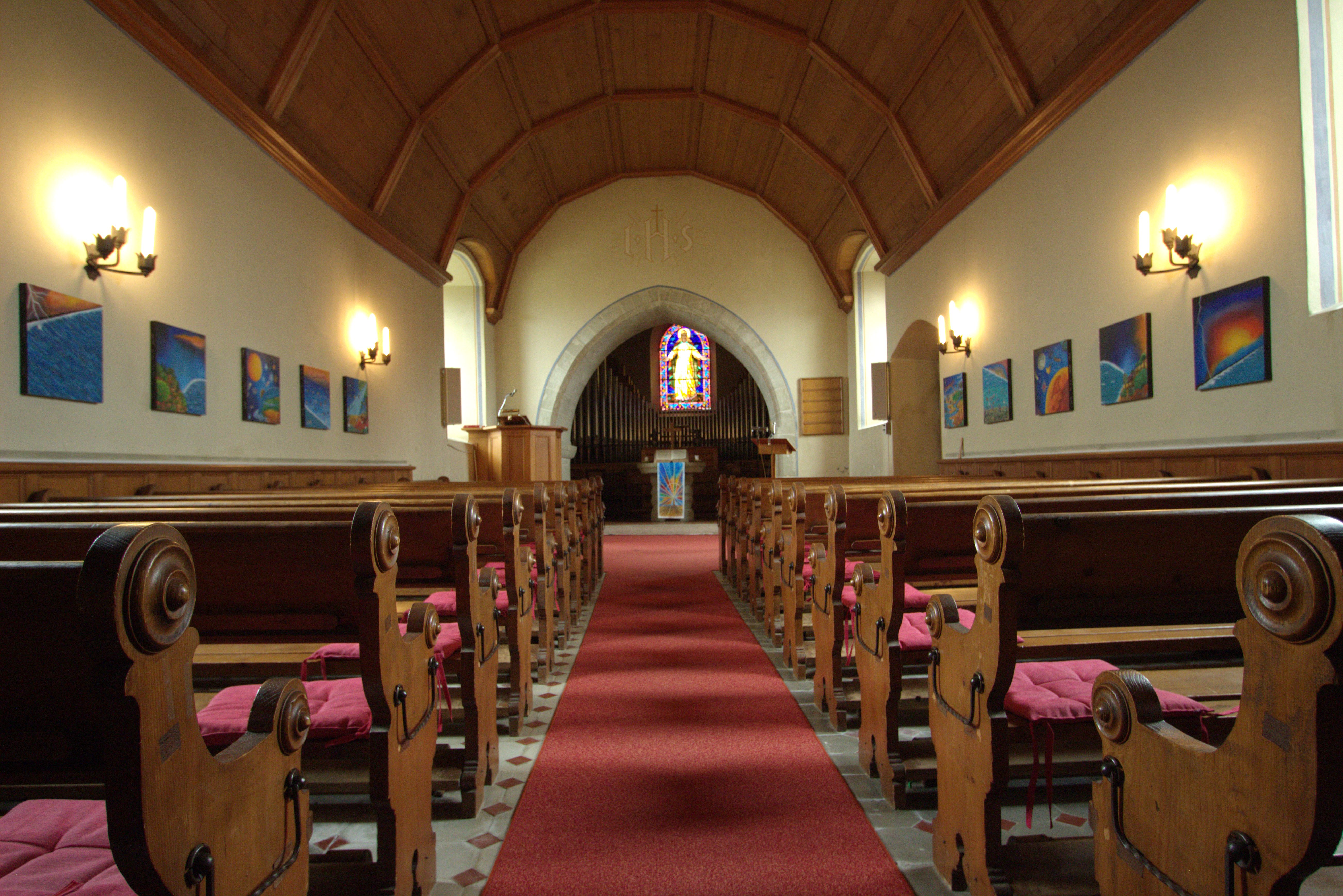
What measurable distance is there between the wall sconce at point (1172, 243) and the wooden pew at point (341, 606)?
4417 mm

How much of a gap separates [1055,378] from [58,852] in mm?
6062

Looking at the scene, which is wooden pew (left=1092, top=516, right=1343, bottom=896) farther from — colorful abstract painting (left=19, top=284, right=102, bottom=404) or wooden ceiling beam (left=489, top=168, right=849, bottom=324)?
wooden ceiling beam (left=489, top=168, right=849, bottom=324)

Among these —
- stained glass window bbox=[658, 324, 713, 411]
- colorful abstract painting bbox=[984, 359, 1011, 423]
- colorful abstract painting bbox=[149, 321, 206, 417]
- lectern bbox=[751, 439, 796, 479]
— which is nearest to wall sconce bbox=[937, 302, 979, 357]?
colorful abstract painting bbox=[984, 359, 1011, 423]

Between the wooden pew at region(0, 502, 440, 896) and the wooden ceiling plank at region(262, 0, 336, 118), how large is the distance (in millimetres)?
4996

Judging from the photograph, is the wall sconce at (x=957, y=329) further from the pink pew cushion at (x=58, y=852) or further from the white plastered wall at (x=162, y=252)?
the pink pew cushion at (x=58, y=852)

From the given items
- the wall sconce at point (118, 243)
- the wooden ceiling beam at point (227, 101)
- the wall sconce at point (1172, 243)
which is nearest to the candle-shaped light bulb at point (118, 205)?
the wall sconce at point (118, 243)

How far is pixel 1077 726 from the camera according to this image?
63.4 inches

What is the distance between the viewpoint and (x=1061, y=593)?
1475mm

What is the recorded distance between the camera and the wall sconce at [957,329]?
7.25 metres

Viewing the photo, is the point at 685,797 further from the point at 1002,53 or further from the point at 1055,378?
the point at 1002,53

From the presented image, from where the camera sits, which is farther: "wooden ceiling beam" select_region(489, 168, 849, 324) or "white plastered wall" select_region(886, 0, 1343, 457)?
"wooden ceiling beam" select_region(489, 168, 849, 324)

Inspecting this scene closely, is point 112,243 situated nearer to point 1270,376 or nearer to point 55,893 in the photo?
point 55,893

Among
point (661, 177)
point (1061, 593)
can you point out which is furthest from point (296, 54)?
point (661, 177)

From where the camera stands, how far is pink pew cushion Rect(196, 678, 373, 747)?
152cm
